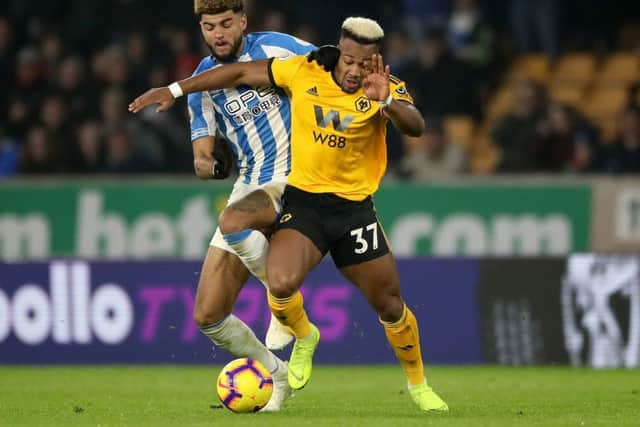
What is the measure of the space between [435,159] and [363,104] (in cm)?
751

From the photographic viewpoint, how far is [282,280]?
27.8ft

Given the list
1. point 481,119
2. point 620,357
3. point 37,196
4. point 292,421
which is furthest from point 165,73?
point 292,421

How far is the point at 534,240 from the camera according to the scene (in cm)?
1546

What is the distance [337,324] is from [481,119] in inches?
195

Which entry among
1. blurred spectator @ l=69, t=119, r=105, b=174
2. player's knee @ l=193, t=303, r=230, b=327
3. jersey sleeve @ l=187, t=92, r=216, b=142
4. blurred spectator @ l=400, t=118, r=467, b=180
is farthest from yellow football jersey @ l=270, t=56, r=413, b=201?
blurred spectator @ l=69, t=119, r=105, b=174

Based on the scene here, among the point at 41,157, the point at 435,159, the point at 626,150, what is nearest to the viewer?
the point at 626,150

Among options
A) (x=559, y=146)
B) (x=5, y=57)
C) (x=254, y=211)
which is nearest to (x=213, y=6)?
(x=254, y=211)

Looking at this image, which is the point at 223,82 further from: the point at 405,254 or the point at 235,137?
the point at 405,254

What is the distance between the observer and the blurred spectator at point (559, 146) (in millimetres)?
16000

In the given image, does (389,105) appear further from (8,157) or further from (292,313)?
(8,157)

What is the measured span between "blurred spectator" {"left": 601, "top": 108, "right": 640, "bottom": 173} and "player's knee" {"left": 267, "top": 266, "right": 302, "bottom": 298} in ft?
26.0

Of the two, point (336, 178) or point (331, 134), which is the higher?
point (331, 134)

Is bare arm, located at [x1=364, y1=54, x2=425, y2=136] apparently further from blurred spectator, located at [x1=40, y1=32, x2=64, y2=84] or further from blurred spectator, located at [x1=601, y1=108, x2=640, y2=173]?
blurred spectator, located at [x1=40, y1=32, x2=64, y2=84]

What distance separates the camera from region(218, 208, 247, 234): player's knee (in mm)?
8703
